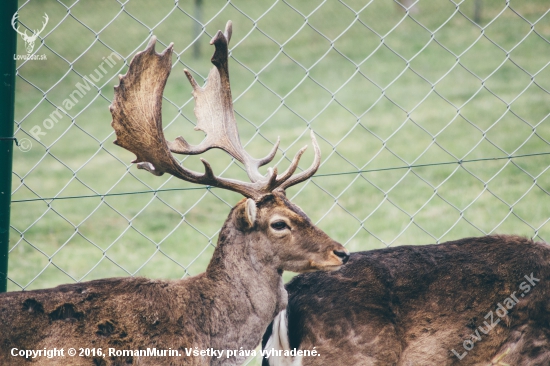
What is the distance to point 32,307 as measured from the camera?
342cm

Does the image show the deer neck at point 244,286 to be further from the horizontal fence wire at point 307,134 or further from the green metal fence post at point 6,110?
the green metal fence post at point 6,110

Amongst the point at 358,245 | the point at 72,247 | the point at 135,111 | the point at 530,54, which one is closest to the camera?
the point at 135,111

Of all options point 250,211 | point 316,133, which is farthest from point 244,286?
point 316,133

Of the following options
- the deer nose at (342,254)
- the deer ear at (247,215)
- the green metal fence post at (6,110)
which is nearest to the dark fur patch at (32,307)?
the green metal fence post at (6,110)

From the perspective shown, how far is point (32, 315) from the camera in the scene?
3400mm

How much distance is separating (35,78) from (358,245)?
11659 mm

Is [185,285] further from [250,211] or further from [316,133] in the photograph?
[316,133]

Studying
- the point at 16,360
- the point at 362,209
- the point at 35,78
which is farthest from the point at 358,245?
the point at 35,78

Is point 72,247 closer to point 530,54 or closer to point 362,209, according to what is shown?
point 362,209

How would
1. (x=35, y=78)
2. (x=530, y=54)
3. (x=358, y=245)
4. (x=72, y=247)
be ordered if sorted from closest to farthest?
(x=358, y=245) < (x=72, y=247) < (x=530, y=54) < (x=35, y=78)

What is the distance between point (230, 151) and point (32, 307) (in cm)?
146

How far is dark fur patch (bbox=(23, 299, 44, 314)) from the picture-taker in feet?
11.2

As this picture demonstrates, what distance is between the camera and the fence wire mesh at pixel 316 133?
6.34 metres

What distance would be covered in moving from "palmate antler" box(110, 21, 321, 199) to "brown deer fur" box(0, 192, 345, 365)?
21cm
